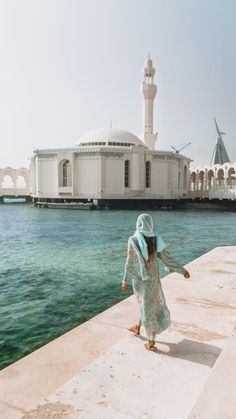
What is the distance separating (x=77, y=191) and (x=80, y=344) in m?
50.3

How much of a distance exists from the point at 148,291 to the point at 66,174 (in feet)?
176

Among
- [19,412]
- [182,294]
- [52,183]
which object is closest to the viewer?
[19,412]

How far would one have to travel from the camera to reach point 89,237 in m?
20.3

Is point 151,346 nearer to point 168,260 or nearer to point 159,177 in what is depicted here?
point 168,260

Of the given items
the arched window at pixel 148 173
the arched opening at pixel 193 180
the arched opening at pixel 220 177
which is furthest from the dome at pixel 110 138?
the arched opening at pixel 193 180

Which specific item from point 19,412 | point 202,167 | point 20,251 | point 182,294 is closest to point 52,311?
point 182,294

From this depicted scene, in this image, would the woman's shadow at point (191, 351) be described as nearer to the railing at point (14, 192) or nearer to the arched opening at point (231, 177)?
the arched opening at point (231, 177)

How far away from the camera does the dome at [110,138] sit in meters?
59.5

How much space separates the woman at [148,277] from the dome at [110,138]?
5562 centimetres

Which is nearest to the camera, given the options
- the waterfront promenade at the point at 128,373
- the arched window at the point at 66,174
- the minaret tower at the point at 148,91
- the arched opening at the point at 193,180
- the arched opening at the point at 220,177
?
the waterfront promenade at the point at 128,373

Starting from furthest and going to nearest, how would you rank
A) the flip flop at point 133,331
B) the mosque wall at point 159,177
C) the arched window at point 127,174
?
the mosque wall at point 159,177
the arched window at point 127,174
the flip flop at point 133,331

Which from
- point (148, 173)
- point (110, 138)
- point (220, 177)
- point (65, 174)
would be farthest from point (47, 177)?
point (220, 177)

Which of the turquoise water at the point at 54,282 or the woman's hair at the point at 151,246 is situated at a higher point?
the woman's hair at the point at 151,246

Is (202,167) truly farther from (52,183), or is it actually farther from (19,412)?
(19,412)
